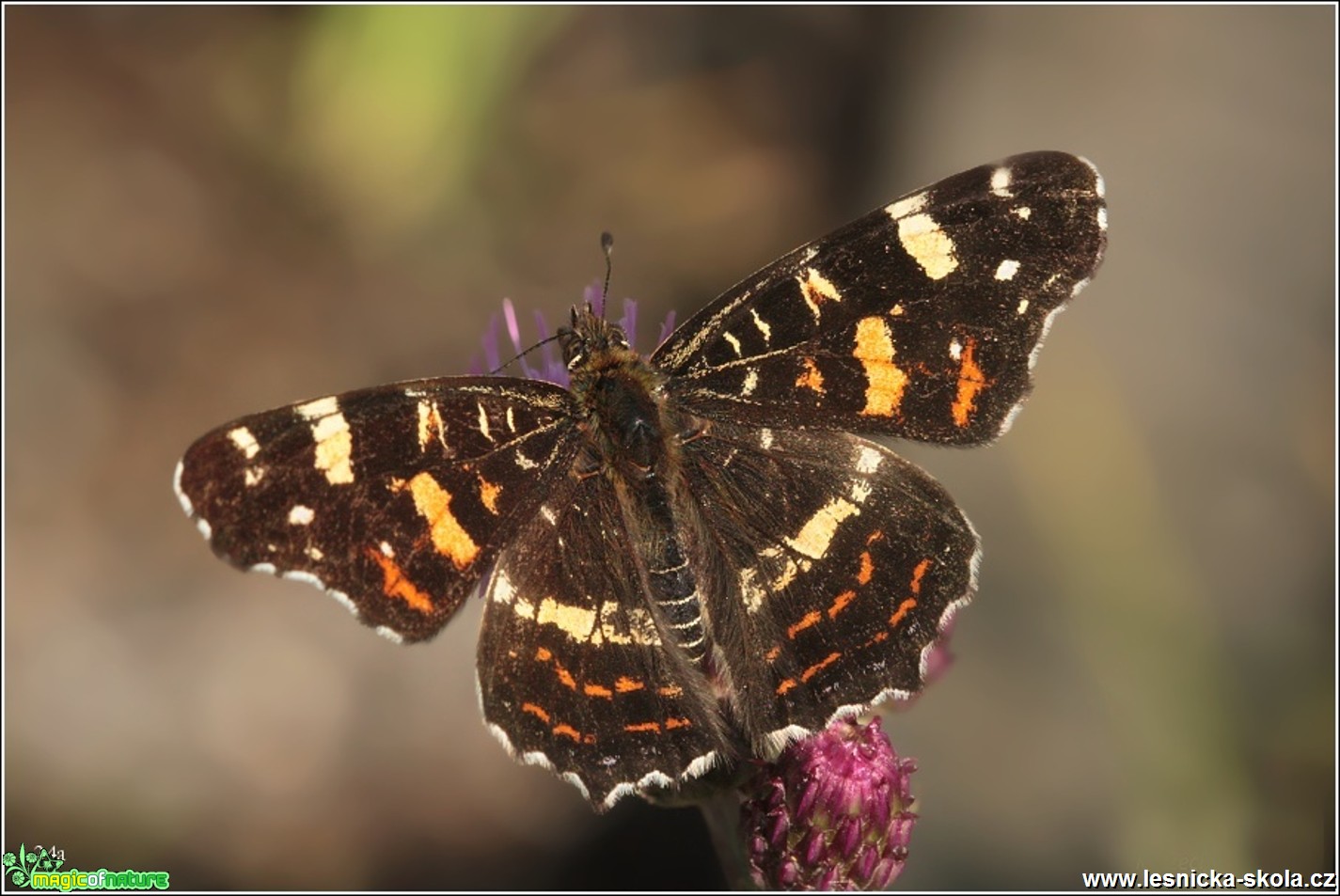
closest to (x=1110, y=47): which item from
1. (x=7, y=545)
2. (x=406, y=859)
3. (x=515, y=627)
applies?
(x=515, y=627)

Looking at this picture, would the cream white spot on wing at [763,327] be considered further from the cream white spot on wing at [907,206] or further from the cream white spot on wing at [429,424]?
the cream white spot on wing at [429,424]

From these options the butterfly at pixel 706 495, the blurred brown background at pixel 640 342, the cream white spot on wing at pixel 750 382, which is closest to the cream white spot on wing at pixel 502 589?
the butterfly at pixel 706 495

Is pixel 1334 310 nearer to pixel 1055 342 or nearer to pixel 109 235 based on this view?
pixel 1055 342

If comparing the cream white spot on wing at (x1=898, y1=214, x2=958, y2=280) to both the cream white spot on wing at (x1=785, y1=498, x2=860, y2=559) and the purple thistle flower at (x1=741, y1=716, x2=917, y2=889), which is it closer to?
the cream white spot on wing at (x1=785, y1=498, x2=860, y2=559)

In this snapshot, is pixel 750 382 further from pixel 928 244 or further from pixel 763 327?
pixel 928 244

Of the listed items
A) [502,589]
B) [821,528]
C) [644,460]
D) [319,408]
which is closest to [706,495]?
[644,460]

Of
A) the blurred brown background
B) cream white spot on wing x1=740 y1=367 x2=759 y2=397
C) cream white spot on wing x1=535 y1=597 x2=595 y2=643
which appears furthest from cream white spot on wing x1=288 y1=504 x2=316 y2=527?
the blurred brown background
